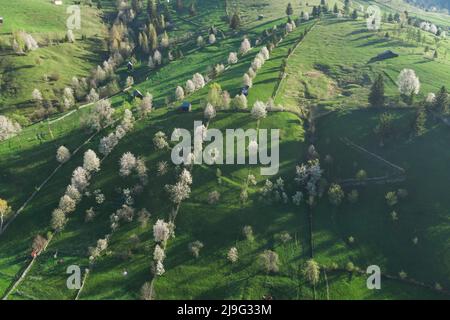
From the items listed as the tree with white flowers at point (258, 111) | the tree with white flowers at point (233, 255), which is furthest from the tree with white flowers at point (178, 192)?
the tree with white flowers at point (258, 111)

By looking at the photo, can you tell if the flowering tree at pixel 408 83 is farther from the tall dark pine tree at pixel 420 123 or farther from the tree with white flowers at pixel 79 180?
the tree with white flowers at pixel 79 180

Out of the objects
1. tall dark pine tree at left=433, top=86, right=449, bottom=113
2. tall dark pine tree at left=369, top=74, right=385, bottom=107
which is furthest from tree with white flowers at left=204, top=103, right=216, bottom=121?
tall dark pine tree at left=433, top=86, right=449, bottom=113

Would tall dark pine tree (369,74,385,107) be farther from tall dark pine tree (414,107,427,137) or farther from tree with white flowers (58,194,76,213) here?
tree with white flowers (58,194,76,213)

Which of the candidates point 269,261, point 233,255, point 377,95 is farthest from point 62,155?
point 377,95

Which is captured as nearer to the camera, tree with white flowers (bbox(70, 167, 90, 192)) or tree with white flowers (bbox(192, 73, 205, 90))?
tree with white flowers (bbox(70, 167, 90, 192))

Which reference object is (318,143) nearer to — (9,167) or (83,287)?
(83,287)

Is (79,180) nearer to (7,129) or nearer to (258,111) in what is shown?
(7,129)
